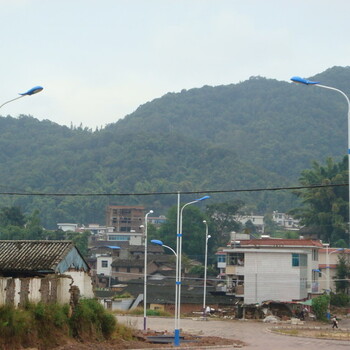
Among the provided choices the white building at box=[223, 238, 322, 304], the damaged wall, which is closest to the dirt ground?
the damaged wall

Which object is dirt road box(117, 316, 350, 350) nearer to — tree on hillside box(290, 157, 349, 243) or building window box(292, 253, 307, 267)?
building window box(292, 253, 307, 267)

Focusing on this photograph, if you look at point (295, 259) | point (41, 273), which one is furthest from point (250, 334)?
point (295, 259)

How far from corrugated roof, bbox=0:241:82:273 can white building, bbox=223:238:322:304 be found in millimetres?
38267

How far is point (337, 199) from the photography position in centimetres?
12756

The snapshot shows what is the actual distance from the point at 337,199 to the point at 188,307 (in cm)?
5860

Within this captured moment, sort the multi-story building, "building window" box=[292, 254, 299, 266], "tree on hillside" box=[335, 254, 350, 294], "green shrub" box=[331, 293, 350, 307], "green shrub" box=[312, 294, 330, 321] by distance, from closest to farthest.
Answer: "green shrub" box=[312, 294, 330, 321] < "building window" box=[292, 254, 299, 266] < "green shrub" box=[331, 293, 350, 307] < "tree on hillside" box=[335, 254, 350, 294] < the multi-story building

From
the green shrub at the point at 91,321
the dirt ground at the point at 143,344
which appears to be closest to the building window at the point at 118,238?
the dirt ground at the point at 143,344

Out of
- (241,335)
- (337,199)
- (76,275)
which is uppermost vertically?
(337,199)

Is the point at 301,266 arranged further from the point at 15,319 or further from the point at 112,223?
the point at 112,223

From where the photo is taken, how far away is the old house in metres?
33.3

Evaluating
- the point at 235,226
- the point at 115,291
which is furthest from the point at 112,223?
the point at 115,291

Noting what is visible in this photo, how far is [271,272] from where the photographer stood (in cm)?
7356

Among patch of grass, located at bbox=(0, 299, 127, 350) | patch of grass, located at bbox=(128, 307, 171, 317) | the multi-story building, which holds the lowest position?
patch of grass, located at bbox=(128, 307, 171, 317)

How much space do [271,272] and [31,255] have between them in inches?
1575
